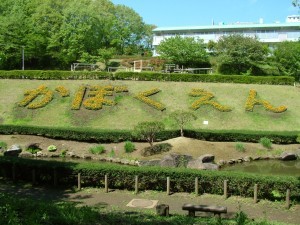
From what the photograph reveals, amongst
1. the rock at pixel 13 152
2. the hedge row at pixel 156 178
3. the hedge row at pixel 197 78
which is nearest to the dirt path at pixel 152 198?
the hedge row at pixel 156 178

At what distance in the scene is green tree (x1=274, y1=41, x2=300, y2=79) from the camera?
48750mm

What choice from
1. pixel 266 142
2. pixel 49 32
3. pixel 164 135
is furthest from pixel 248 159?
pixel 49 32

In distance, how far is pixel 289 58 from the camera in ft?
165

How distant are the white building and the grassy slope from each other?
27.5m

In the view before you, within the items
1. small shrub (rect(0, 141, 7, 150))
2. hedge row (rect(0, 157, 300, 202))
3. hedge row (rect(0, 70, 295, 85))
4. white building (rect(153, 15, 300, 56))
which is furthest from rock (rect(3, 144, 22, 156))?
white building (rect(153, 15, 300, 56))

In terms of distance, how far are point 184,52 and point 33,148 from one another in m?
31.9

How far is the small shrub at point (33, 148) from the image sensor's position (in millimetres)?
24716

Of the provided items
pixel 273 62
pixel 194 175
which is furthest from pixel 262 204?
pixel 273 62

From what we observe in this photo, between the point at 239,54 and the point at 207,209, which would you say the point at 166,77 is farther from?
the point at 207,209

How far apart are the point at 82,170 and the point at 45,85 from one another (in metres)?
23.2

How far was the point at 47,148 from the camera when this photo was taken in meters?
25.6

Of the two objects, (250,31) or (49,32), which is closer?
(49,32)

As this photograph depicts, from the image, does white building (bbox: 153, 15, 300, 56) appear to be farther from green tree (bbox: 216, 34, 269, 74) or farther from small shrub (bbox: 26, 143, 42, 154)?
small shrub (bbox: 26, 143, 42, 154)

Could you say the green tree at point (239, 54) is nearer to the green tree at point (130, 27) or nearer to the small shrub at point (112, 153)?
the green tree at point (130, 27)
